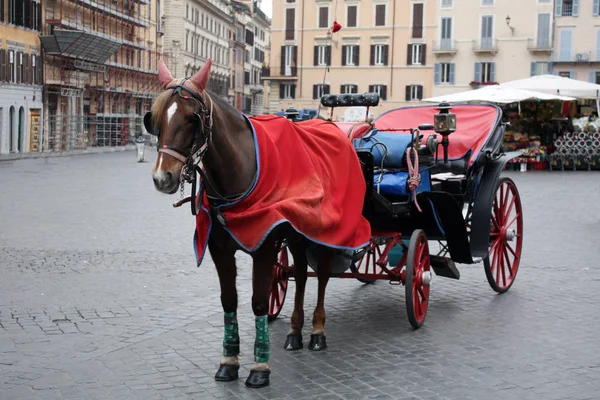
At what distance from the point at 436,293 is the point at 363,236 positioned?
2079 mm

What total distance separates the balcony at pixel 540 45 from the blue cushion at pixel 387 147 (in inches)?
2001

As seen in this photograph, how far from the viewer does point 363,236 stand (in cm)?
595

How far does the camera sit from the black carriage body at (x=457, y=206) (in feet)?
22.0

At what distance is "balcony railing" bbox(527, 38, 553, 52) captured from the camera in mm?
54250

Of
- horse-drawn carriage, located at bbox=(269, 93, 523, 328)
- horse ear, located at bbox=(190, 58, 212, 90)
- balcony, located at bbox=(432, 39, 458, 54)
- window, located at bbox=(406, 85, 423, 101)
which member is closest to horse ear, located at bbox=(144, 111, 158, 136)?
horse ear, located at bbox=(190, 58, 212, 90)

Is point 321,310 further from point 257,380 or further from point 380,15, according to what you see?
point 380,15

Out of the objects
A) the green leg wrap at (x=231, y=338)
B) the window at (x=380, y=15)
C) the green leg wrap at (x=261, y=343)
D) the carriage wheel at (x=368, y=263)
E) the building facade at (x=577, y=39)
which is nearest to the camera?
the green leg wrap at (x=261, y=343)

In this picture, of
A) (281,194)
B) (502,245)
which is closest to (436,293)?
(502,245)

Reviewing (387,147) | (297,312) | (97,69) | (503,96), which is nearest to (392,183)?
(387,147)

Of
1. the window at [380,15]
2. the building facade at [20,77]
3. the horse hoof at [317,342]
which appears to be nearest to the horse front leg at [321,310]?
the horse hoof at [317,342]

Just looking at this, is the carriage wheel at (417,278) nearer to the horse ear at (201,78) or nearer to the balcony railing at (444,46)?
the horse ear at (201,78)

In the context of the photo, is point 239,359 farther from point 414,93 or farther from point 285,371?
point 414,93

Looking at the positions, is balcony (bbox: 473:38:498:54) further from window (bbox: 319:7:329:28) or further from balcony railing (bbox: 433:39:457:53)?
window (bbox: 319:7:329:28)

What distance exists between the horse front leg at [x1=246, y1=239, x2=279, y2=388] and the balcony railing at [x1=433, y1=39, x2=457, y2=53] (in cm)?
5336
